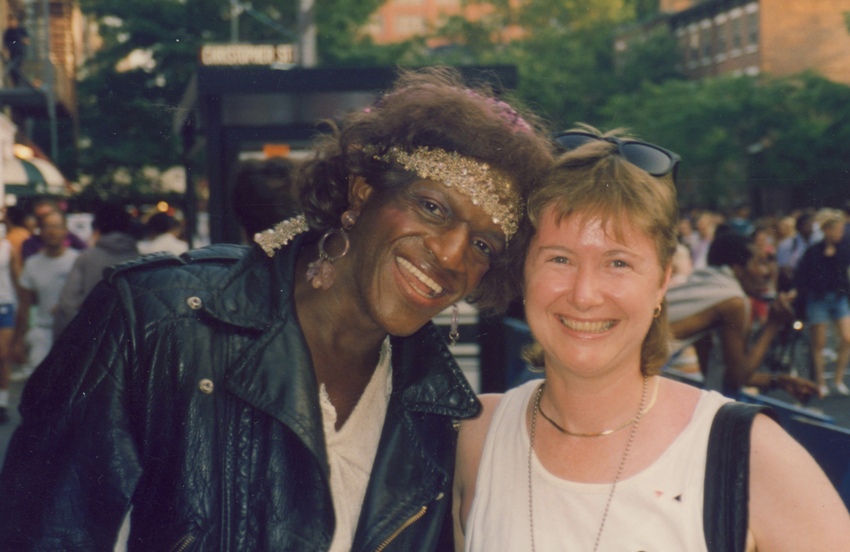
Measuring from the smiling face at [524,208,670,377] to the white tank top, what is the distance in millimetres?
232

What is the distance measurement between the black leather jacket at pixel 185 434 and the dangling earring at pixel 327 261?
0.10 metres

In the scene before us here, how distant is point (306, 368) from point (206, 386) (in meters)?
0.25

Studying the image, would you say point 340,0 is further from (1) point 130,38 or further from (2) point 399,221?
(2) point 399,221

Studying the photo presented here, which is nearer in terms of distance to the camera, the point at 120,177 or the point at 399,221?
the point at 399,221

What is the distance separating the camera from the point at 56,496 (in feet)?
7.11

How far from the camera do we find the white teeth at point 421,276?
103 inches

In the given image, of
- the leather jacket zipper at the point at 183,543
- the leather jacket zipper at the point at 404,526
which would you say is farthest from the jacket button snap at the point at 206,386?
the leather jacket zipper at the point at 404,526

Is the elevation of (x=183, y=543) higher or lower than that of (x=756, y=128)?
higher

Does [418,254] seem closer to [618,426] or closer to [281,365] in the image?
[281,365]

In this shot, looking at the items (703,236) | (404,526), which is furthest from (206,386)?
(703,236)

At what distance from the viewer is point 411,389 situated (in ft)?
8.77

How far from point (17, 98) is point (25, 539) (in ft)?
65.5

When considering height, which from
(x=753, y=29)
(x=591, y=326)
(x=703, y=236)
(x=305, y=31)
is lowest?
(x=703, y=236)

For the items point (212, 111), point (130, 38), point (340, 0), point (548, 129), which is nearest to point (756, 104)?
point (340, 0)
